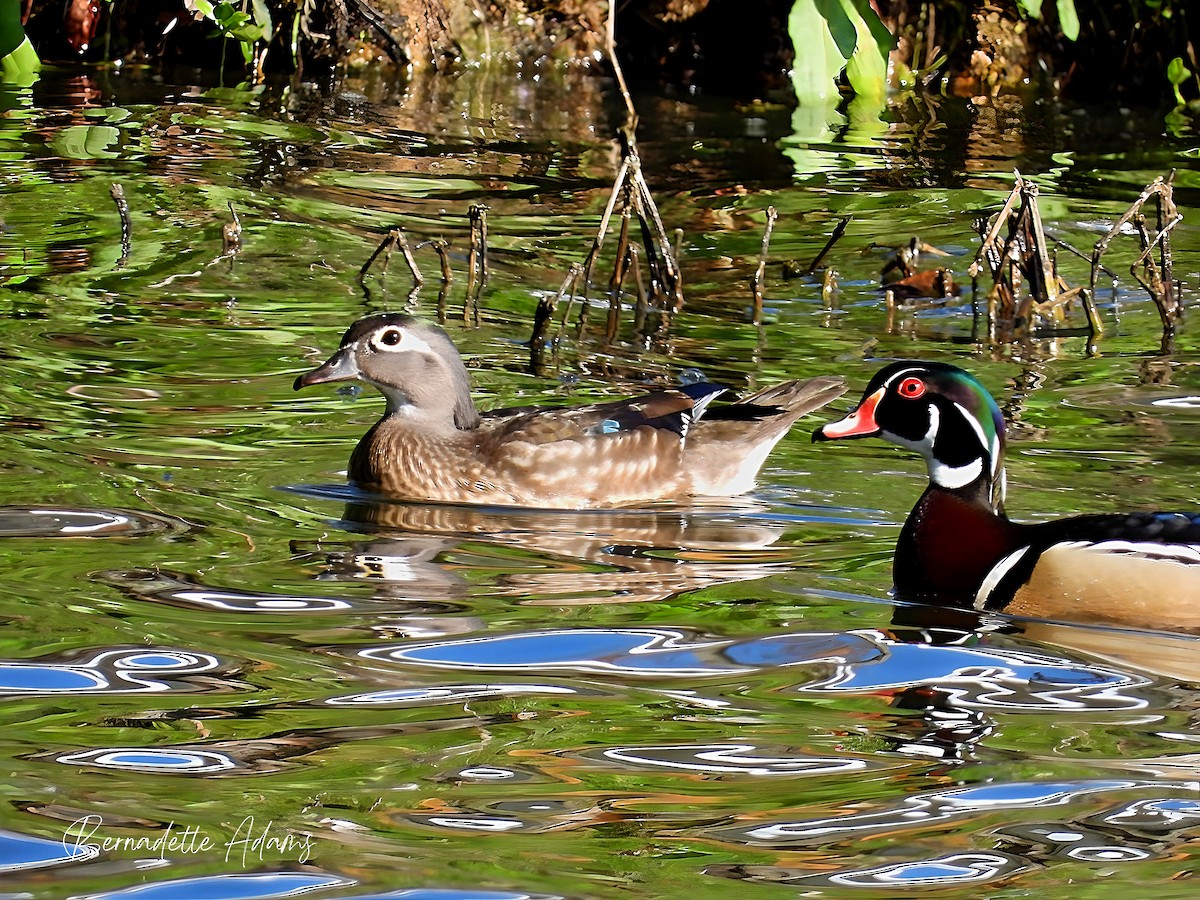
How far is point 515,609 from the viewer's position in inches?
231

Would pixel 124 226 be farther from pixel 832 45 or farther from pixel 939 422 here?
pixel 939 422

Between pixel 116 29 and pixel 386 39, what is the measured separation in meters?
2.48

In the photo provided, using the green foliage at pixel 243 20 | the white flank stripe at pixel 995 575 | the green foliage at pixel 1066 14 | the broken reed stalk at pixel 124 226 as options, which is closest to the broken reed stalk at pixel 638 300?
the broken reed stalk at pixel 124 226

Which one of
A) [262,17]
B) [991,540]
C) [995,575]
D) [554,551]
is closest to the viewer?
[995,575]

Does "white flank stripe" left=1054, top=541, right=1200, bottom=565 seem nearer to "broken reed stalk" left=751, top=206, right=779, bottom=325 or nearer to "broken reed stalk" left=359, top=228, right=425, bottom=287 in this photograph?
"broken reed stalk" left=751, top=206, right=779, bottom=325

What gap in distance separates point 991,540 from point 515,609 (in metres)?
1.62

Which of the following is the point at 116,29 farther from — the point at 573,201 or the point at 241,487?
the point at 241,487

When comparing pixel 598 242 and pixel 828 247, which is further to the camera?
pixel 828 247

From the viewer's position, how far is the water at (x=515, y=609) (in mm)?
4008

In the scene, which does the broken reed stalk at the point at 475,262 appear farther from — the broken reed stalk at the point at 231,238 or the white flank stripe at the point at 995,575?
the white flank stripe at the point at 995,575

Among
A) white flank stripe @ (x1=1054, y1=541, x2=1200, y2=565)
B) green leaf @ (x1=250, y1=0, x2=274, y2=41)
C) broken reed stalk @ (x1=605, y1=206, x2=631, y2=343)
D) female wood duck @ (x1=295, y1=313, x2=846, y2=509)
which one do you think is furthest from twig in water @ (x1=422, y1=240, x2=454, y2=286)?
green leaf @ (x1=250, y1=0, x2=274, y2=41)

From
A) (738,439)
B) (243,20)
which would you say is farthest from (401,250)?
(243,20)

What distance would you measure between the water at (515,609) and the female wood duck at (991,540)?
6.2 inches

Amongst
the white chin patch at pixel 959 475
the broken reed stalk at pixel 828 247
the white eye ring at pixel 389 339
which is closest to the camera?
the white chin patch at pixel 959 475
